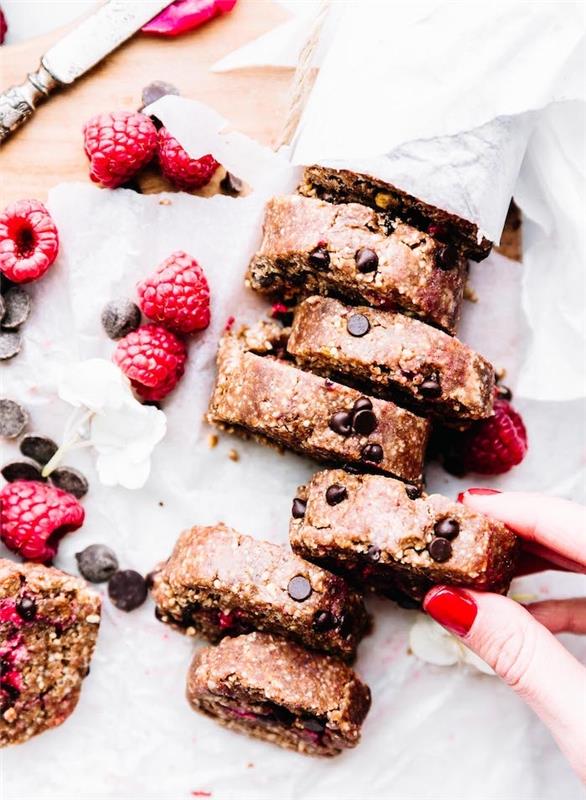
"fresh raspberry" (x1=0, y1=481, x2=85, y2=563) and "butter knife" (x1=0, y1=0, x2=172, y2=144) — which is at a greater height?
"butter knife" (x1=0, y1=0, x2=172, y2=144)

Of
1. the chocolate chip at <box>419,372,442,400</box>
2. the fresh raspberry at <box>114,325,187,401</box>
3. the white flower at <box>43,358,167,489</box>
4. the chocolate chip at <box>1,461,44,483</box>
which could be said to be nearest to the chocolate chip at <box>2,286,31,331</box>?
the white flower at <box>43,358,167,489</box>

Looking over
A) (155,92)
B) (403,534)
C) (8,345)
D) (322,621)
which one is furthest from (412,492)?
(155,92)

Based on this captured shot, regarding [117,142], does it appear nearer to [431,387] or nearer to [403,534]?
[431,387]

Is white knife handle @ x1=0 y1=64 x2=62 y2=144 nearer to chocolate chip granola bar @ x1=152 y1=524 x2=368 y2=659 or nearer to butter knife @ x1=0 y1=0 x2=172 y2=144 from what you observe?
butter knife @ x1=0 y1=0 x2=172 y2=144

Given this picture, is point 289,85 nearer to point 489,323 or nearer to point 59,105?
point 59,105

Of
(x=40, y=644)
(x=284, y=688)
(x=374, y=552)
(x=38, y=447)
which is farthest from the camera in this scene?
(x=38, y=447)

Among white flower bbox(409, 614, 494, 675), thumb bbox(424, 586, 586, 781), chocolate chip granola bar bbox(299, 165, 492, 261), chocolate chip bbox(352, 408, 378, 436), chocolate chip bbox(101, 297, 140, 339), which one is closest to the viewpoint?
thumb bbox(424, 586, 586, 781)
